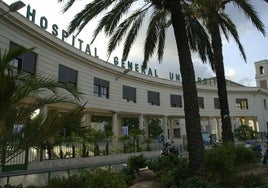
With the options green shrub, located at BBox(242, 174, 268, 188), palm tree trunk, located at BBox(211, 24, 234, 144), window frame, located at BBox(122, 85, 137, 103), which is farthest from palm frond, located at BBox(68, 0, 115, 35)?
window frame, located at BBox(122, 85, 137, 103)

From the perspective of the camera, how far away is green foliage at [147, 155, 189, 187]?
32.7ft

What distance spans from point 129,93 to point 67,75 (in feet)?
32.2

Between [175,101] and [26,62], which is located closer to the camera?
[26,62]

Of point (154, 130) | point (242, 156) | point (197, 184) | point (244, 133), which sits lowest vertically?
point (197, 184)

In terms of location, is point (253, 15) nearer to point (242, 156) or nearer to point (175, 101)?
point (242, 156)

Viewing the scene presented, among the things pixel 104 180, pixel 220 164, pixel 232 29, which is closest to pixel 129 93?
pixel 232 29

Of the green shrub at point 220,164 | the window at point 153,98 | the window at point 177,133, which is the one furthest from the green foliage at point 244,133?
the green shrub at point 220,164

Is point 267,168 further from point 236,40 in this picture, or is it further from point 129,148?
point 129,148

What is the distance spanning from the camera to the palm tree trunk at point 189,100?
10.0m

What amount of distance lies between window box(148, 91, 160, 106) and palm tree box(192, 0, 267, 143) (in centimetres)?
1783

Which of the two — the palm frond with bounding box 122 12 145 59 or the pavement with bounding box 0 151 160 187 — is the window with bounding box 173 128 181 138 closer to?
the pavement with bounding box 0 151 160 187

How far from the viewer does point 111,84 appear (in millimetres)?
28703

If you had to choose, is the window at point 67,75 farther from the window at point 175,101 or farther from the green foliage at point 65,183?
the window at point 175,101

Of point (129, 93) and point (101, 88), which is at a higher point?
point (129, 93)
